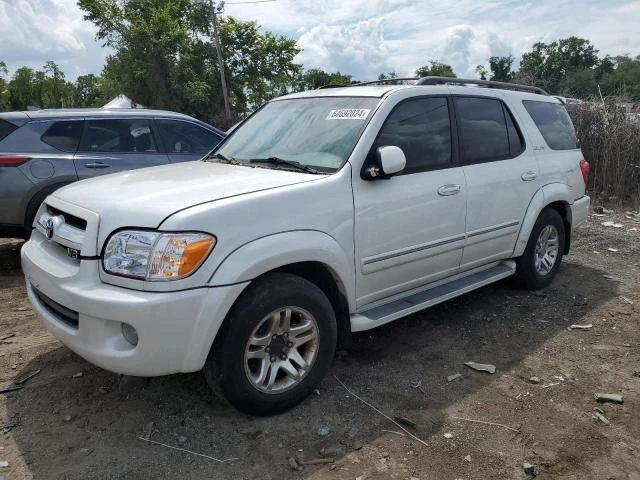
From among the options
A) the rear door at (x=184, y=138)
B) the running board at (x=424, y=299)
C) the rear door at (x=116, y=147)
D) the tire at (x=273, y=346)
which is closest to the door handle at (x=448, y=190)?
the running board at (x=424, y=299)

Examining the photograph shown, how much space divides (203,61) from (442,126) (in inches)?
1233

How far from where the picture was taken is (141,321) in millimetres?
2525

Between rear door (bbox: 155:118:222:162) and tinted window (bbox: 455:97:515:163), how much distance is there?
3.53m

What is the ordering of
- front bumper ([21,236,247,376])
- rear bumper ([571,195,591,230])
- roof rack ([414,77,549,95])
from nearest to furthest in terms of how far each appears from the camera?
front bumper ([21,236,247,376]), roof rack ([414,77,549,95]), rear bumper ([571,195,591,230])

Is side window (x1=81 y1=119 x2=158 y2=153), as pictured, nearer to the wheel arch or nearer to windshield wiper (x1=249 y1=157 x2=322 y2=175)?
windshield wiper (x1=249 y1=157 x2=322 y2=175)

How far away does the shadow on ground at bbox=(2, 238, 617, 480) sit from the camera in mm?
2699

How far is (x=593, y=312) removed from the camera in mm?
4773

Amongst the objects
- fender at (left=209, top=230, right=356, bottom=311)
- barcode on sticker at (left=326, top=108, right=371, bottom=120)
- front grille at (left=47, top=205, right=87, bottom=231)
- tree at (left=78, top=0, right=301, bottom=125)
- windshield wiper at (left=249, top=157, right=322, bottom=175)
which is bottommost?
fender at (left=209, top=230, right=356, bottom=311)

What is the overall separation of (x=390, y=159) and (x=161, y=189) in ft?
4.50

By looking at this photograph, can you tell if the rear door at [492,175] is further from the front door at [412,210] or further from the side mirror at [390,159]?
the side mirror at [390,159]

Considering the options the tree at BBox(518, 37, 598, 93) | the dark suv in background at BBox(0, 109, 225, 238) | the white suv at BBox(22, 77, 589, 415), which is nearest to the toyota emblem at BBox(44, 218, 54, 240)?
the white suv at BBox(22, 77, 589, 415)

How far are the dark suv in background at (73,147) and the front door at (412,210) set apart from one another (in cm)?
368

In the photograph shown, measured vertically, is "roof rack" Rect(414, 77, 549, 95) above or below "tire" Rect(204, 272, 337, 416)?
above

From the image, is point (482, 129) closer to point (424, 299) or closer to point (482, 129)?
point (482, 129)
